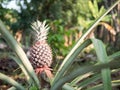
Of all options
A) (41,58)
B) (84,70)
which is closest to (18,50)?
(41,58)

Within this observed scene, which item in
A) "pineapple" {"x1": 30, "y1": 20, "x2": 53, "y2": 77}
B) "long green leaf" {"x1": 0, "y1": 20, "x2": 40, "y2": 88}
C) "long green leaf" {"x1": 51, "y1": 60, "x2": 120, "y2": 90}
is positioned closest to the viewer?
"long green leaf" {"x1": 51, "y1": 60, "x2": 120, "y2": 90}

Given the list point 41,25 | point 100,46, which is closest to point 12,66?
point 41,25

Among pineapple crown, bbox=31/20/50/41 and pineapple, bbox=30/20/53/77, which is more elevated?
pineapple crown, bbox=31/20/50/41

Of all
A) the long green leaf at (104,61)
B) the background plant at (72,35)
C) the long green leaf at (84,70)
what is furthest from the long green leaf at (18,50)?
the long green leaf at (104,61)

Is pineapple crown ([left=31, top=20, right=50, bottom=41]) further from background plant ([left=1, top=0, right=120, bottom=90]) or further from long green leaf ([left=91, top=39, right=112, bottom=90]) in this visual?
long green leaf ([left=91, top=39, right=112, bottom=90])

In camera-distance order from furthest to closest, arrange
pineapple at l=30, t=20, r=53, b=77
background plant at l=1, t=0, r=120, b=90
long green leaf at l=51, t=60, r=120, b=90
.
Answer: pineapple at l=30, t=20, r=53, b=77, background plant at l=1, t=0, r=120, b=90, long green leaf at l=51, t=60, r=120, b=90

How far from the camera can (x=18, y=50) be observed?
7.07 ft

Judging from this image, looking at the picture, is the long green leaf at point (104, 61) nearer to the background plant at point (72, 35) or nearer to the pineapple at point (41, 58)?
the background plant at point (72, 35)

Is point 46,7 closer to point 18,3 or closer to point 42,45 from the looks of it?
point 18,3

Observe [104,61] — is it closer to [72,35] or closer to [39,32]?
[39,32]

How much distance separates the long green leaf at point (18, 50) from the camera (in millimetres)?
2096

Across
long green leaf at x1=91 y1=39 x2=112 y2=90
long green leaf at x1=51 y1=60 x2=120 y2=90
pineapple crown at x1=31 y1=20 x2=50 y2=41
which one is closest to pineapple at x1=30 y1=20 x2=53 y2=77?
pineapple crown at x1=31 y1=20 x2=50 y2=41

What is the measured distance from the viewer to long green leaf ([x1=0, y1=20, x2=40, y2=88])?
210 cm

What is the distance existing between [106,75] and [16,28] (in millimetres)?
7911
